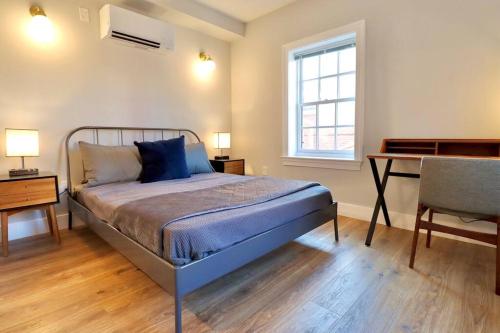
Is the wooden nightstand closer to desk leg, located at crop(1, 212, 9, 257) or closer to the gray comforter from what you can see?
desk leg, located at crop(1, 212, 9, 257)

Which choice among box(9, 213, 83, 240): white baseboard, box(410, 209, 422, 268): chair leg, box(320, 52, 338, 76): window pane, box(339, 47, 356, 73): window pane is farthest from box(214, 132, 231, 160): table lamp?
box(410, 209, 422, 268): chair leg

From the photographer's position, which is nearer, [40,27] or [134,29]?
[40,27]

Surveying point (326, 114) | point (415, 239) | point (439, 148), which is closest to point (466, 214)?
point (415, 239)

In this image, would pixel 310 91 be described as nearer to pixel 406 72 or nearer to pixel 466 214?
Answer: pixel 406 72

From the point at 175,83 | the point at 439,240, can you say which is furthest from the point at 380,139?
the point at 175,83

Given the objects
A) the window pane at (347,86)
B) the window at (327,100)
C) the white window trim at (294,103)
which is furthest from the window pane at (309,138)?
the window pane at (347,86)

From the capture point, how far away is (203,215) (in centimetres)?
148

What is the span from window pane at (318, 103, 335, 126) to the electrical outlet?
2729 millimetres

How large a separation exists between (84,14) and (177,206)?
2478mm

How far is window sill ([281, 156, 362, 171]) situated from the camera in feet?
9.78

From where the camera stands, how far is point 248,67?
155 inches

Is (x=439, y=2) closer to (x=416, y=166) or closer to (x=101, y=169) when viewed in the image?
(x=416, y=166)

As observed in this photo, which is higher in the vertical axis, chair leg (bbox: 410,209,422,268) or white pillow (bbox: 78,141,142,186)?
white pillow (bbox: 78,141,142,186)

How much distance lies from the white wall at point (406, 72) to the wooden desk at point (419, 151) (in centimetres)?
9
